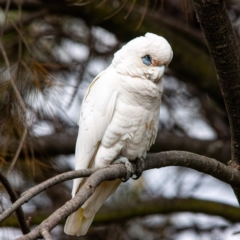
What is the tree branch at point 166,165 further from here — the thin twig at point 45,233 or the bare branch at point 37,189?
the thin twig at point 45,233

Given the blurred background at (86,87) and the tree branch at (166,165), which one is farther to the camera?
the blurred background at (86,87)

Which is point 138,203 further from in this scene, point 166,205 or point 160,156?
point 160,156

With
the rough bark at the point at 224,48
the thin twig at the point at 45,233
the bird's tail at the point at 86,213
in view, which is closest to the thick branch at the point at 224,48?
the rough bark at the point at 224,48

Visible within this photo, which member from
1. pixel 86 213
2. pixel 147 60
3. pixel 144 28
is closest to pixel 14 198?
pixel 86 213

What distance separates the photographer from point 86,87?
14.0ft

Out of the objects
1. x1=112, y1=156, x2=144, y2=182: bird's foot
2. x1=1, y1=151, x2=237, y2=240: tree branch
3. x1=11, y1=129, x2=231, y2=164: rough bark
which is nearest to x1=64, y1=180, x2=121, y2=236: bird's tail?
x1=112, y1=156, x2=144, y2=182: bird's foot

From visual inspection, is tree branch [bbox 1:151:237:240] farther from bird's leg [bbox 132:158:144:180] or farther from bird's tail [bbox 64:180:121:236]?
bird's tail [bbox 64:180:121:236]

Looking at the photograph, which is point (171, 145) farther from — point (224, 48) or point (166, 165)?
point (224, 48)

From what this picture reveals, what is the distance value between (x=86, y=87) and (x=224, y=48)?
6.22 feet

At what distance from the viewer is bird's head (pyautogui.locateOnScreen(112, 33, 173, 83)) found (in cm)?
275

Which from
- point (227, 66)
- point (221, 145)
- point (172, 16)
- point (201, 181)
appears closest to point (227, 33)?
point (227, 66)

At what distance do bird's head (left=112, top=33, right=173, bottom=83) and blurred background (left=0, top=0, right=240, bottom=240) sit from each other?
59 cm

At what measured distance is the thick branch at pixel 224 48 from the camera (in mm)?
2352

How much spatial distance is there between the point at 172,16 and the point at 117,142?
6.57ft
